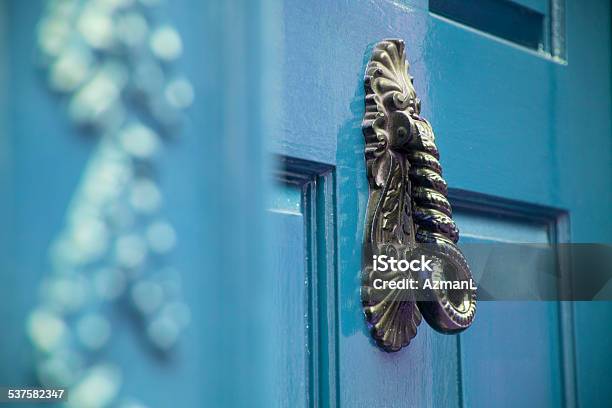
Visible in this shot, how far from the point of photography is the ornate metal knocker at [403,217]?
855 mm

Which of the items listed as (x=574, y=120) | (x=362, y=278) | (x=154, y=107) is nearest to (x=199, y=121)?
(x=154, y=107)

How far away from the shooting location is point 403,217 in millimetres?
877

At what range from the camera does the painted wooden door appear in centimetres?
81

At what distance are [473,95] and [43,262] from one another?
2.67ft

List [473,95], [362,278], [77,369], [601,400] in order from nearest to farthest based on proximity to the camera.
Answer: [77,369]
[362,278]
[473,95]
[601,400]

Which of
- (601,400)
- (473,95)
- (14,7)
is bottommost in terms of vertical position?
(601,400)

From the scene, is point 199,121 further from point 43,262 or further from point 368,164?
point 368,164

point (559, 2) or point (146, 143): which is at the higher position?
point (559, 2)

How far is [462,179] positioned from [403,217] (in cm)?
14

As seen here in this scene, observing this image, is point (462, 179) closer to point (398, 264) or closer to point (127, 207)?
point (398, 264)

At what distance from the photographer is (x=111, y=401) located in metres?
0.26

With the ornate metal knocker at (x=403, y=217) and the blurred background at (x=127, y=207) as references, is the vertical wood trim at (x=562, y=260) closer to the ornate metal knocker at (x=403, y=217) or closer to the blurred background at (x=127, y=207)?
the ornate metal knocker at (x=403, y=217)

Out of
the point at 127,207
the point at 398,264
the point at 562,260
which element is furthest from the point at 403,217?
the point at 127,207

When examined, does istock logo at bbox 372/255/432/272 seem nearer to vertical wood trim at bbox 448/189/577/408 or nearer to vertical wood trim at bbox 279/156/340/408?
vertical wood trim at bbox 279/156/340/408
